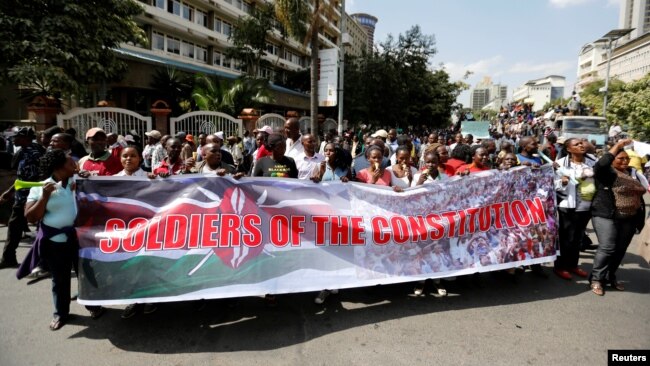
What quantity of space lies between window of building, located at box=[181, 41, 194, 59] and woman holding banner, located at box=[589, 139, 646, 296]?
103 ft

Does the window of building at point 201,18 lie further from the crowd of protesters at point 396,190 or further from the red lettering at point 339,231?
the red lettering at point 339,231

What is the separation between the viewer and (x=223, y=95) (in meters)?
15.3

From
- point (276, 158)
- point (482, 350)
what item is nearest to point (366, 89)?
point (276, 158)

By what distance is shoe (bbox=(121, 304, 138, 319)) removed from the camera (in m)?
3.69

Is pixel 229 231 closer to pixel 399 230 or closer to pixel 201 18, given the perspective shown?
Result: pixel 399 230

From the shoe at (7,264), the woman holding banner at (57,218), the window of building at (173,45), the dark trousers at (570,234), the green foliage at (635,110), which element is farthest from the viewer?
the window of building at (173,45)

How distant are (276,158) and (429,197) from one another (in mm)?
1738

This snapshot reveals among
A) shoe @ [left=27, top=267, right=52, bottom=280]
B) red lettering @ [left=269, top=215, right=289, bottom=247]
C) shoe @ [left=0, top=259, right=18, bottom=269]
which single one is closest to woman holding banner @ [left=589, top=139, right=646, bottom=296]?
red lettering @ [left=269, top=215, right=289, bottom=247]

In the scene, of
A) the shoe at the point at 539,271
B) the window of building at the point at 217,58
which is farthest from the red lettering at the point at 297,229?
the window of building at the point at 217,58

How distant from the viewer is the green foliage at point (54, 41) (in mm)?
8445

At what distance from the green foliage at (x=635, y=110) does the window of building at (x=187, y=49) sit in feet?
97.7

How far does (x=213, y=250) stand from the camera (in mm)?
3553

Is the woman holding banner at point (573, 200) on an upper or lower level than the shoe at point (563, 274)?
upper

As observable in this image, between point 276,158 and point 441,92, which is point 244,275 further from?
point 441,92
